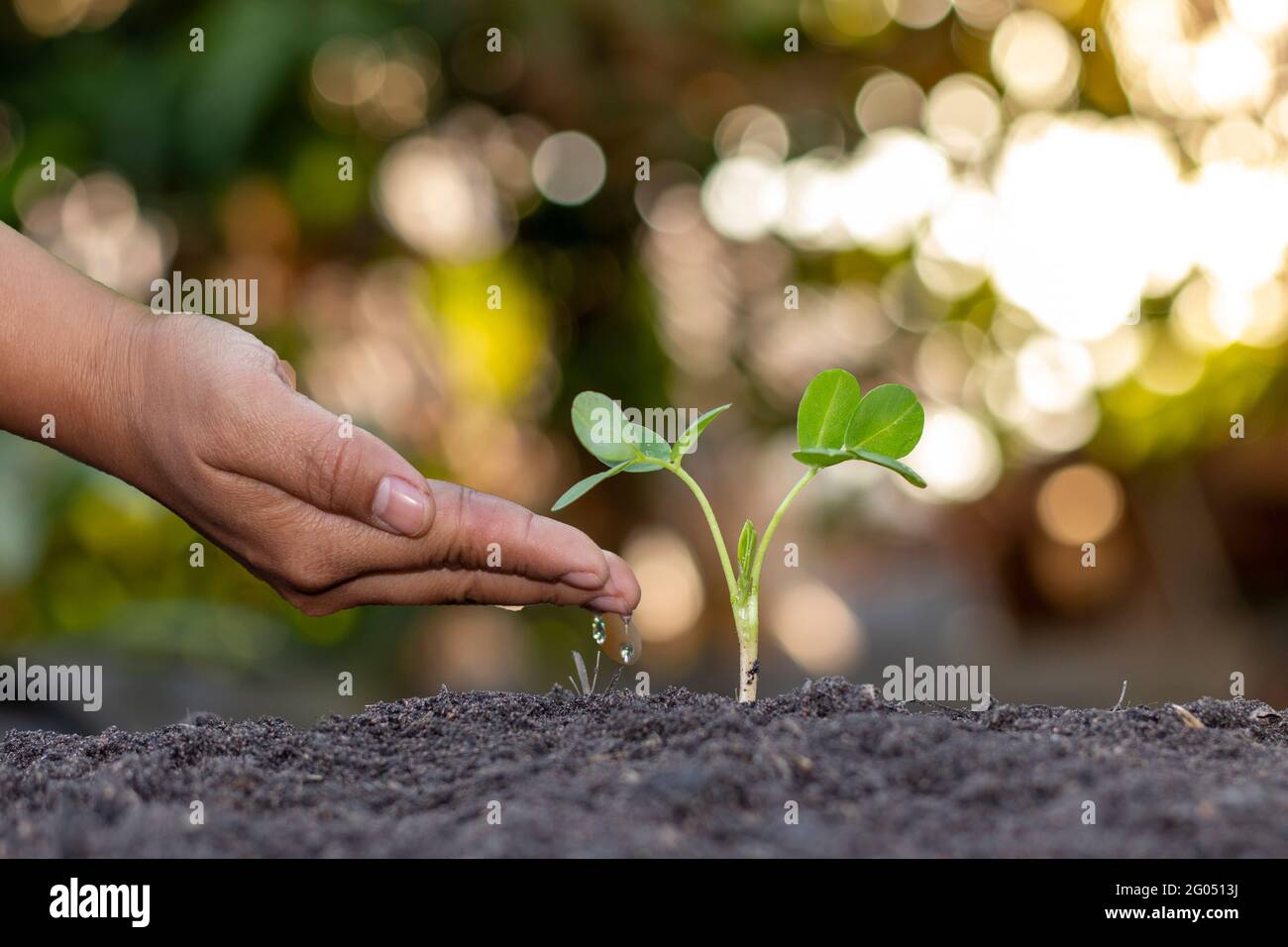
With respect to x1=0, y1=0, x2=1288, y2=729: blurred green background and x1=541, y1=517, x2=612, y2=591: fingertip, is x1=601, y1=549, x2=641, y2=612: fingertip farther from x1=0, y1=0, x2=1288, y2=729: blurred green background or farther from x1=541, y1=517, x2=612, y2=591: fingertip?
x1=0, y1=0, x2=1288, y2=729: blurred green background

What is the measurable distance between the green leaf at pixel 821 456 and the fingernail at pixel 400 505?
0.33 meters

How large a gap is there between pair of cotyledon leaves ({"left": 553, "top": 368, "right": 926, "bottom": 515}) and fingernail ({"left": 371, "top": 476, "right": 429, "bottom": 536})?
124 millimetres

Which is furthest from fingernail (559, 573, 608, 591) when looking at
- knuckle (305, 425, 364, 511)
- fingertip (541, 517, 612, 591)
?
knuckle (305, 425, 364, 511)

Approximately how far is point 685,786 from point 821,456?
0.34 metres

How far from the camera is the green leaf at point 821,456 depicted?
956mm

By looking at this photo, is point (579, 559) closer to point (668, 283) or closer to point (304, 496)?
point (304, 496)

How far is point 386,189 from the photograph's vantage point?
117 inches

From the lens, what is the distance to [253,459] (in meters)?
1.03

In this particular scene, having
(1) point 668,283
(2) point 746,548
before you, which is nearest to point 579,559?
(2) point 746,548

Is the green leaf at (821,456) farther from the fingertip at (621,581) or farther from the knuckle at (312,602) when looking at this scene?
the knuckle at (312,602)

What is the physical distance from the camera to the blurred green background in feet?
8.68
